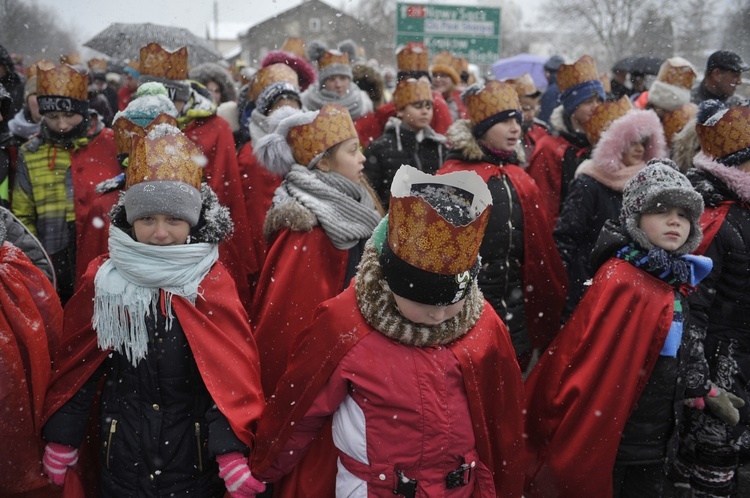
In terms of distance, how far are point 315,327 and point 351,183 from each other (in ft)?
5.02

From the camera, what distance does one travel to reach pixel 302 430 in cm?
281

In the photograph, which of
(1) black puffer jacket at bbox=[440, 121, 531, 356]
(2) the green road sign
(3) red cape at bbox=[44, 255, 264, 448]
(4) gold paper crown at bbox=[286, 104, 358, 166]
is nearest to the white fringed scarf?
(3) red cape at bbox=[44, 255, 264, 448]

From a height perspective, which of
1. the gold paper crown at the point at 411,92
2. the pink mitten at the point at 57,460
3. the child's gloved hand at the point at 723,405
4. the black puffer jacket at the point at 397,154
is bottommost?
the child's gloved hand at the point at 723,405

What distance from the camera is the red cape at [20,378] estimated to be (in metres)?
3.09

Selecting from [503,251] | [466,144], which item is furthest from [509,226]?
[466,144]

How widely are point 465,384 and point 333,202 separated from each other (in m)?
1.62

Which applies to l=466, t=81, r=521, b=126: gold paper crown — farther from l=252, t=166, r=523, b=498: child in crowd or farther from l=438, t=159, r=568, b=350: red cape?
l=252, t=166, r=523, b=498: child in crowd

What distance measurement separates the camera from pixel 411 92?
6.48 meters

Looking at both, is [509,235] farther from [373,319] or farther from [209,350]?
[209,350]

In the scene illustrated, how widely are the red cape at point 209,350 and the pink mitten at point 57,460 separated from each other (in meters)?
0.14

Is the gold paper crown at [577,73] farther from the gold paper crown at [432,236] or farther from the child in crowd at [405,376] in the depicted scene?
the gold paper crown at [432,236]

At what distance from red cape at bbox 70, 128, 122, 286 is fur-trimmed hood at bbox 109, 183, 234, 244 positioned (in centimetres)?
158

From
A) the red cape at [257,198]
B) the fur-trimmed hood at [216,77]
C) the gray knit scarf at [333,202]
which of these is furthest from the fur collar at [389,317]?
the fur-trimmed hood at [216,77]

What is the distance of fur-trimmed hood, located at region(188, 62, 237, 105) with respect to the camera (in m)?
9.02
